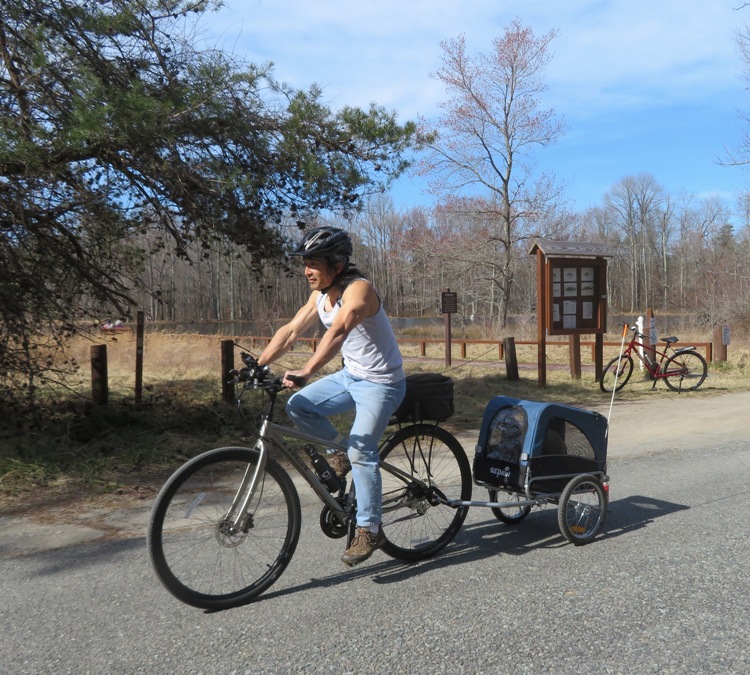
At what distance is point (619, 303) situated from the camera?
90.8 m

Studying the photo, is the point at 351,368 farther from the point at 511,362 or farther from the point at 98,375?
the point at 511,362

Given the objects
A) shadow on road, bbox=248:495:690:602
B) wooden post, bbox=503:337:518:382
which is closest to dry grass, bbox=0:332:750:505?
wooden post, bbox=503:337:518:382

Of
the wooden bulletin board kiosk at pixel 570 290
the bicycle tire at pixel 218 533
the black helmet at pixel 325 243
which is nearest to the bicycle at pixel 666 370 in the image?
the wooden bulletin board kiosk at pixel 570 290

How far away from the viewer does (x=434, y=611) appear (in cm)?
346

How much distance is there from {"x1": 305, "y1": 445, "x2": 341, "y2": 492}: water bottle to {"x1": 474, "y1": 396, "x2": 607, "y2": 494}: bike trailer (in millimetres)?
1219

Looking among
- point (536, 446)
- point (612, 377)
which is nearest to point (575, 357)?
point (612, 377)

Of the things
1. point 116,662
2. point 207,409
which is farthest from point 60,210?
point 116,662

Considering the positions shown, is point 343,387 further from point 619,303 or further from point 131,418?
point 619,303

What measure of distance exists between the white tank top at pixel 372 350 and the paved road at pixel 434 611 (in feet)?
3.84

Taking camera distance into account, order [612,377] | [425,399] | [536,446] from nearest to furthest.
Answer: [425,399] → [536,446] → [612,377]

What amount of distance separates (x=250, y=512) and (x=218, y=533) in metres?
0.19

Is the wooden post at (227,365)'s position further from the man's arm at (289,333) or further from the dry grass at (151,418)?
the man's arm at (289,333)

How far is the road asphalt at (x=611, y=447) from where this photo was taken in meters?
4.89

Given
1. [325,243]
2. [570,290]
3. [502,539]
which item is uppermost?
[570,290]
